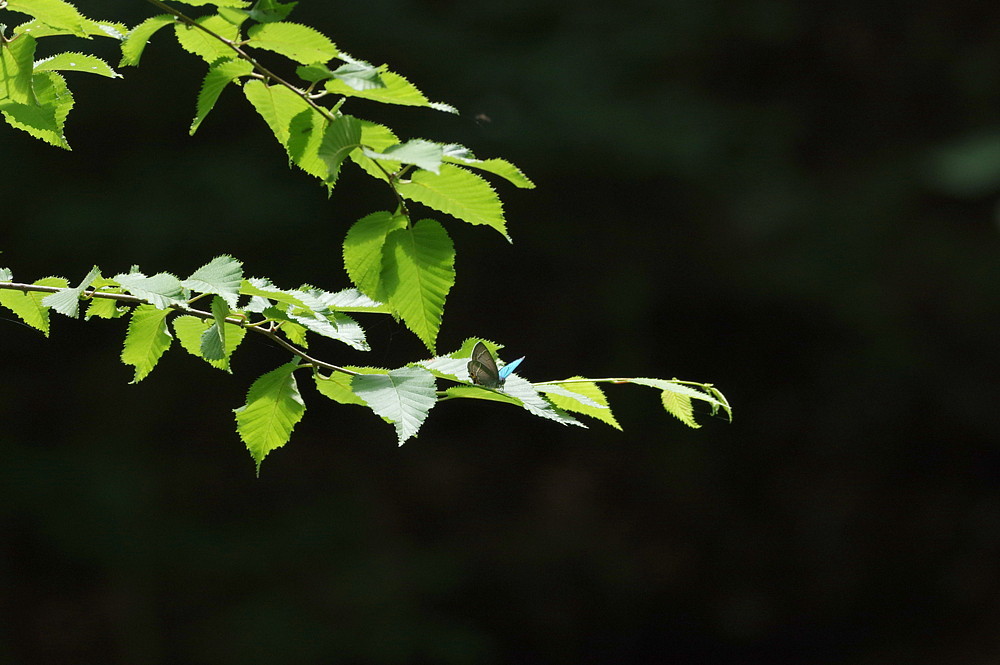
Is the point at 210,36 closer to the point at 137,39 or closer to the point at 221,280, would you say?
the point at 137,39

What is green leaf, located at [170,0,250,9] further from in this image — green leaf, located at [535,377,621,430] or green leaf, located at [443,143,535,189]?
green leaf, located at [535,377,621,430]

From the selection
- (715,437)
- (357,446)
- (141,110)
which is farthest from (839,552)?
(141,110)

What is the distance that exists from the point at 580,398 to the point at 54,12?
16.0 inches

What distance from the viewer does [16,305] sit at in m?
0.69

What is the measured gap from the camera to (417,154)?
49cm

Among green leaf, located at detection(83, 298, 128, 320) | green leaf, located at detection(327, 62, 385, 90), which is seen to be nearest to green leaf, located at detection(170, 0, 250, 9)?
green leaf, located at detection(327, 62, 385, 90)

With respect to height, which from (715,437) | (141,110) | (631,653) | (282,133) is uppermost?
(282,133)

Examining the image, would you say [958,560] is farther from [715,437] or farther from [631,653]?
[631,653]

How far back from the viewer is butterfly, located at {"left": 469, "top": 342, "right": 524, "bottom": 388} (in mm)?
548

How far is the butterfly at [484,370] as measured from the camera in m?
0.55

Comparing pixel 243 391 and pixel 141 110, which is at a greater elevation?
pixel 141 110

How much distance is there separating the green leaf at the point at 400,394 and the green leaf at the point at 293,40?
0.61 ft

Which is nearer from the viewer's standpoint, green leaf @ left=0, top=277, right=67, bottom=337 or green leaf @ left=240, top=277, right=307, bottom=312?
green leaf @ left=240, top=277, right=307, bottom=312

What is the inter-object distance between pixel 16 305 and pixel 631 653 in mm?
2840
